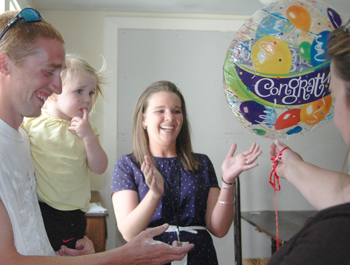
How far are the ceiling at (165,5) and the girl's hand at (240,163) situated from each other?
232 cm

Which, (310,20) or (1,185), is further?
(310,20)

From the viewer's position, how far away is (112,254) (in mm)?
1027

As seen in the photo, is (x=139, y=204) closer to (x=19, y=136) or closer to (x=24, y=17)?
(x=19, y=136)

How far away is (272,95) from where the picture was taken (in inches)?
46.8

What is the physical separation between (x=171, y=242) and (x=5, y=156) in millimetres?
861

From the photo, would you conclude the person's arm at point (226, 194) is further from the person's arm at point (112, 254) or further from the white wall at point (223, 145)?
the white wall at point (223, 145)

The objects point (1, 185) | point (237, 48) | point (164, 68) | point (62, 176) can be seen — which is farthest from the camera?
point (164, 68)

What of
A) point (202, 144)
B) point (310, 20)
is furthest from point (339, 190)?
point (202, 144)

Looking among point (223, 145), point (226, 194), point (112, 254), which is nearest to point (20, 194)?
point (112, 254)

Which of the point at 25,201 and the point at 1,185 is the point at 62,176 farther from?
the point at 1,185

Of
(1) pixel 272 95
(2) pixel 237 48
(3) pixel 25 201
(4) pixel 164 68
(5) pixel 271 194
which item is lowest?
(5) pixel 271 194

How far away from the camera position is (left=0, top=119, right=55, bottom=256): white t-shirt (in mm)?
929

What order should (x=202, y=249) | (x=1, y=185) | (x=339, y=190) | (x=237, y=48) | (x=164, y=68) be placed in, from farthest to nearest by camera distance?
(x=164, y=68), (x=202, y=249), (x=237, y=48), (x=339, y=190), (x=1, y=185)

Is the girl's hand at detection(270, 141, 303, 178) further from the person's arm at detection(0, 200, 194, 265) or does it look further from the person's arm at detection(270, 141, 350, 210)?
the person's arm at detection(0, 200, 194, 265)
